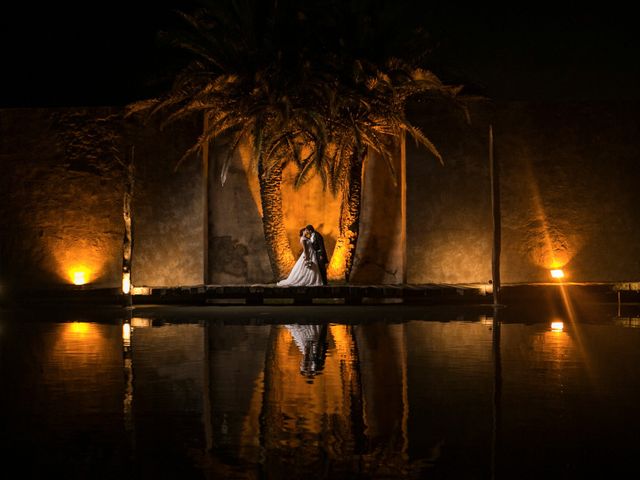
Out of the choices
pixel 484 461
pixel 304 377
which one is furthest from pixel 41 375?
pixel 484 461

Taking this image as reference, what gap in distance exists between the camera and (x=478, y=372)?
6.61 meters

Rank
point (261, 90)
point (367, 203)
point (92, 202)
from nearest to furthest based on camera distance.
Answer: point (261, 90) → point (92, 202) → point (367, 203)

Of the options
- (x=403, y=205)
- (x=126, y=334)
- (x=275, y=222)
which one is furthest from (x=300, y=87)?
(x=126, y=334)

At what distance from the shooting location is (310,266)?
17.9 meters

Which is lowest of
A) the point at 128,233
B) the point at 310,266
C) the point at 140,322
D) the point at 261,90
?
the point at 140,322

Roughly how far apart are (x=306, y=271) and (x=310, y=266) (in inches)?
5.2

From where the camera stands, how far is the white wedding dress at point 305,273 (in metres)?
17.9

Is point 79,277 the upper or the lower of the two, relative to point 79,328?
upper

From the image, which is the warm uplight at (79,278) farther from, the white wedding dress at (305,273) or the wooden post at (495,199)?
the wooden post at (495,199)

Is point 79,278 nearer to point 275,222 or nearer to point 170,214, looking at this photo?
point 170,214

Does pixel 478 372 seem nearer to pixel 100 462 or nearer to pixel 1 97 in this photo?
pixel 100 462

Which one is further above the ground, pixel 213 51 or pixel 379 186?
pixel 213 51

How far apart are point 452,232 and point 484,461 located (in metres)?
15.4

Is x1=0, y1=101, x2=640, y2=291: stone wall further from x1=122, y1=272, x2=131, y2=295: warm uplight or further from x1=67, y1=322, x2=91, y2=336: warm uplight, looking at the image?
x1=67, y1=322, x2=91, y2=336: warm uplight
